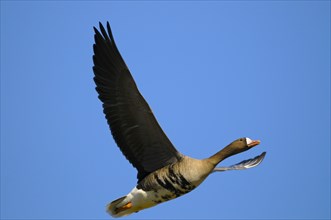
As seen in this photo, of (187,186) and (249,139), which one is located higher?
(249,139)

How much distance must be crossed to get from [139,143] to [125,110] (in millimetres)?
681

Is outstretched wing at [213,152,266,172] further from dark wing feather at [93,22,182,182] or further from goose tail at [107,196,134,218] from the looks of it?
goose tail at [107,196,134,218]

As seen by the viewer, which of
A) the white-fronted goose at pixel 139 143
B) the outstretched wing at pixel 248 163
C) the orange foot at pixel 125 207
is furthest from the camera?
the outstretched wing at pixel 248 163

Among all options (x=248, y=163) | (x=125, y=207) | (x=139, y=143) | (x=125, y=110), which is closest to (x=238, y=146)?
(x=139, y=143)

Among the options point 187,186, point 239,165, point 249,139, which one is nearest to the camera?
point 187,186

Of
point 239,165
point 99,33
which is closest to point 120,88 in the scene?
point 99,33

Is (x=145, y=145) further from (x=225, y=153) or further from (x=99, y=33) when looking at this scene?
(x=99, y=33)

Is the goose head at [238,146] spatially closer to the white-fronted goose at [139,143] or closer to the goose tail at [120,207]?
the white-fronted goose at [139,143]

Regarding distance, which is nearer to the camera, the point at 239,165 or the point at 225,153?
the point at 225,153

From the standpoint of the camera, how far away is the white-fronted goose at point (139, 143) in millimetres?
10211

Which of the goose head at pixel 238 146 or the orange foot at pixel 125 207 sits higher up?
the goose head at pixel 238 146

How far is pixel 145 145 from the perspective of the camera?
418 inches

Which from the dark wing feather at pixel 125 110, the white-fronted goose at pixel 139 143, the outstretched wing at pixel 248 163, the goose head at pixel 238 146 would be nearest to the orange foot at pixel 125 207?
the white-fronted goose at pixel 139 143

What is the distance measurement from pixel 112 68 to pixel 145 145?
146 cm
